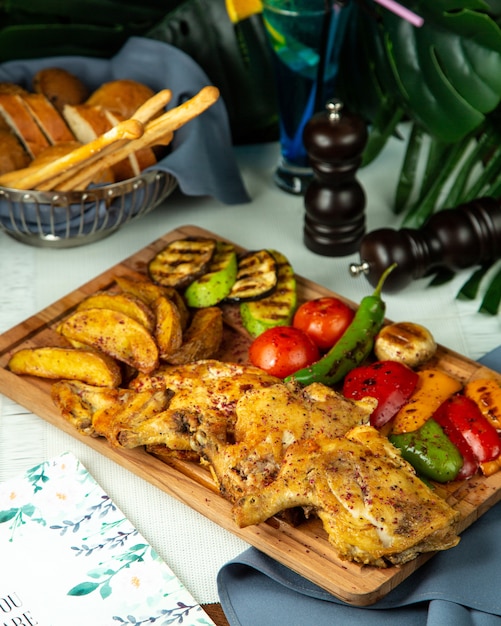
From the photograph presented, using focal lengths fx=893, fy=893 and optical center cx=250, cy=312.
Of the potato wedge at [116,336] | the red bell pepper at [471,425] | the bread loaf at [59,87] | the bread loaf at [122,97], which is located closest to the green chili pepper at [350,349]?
the red bell pepper at [471,425]

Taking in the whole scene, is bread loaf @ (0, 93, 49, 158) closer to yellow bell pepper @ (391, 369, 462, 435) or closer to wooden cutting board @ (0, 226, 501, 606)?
wooden cutting board @ (0, 226, 501, 606)

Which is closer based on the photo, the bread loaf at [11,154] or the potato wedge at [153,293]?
the potato wedge at [153,293]

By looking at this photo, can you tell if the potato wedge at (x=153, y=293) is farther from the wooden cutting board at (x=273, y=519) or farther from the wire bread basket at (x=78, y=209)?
the wire bread basket at (x=78, y=209)

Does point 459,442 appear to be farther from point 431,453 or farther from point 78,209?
point 78,209

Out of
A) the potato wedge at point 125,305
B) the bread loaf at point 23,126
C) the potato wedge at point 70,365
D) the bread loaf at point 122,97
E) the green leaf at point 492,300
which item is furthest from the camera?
the bread loaf at point 122,97

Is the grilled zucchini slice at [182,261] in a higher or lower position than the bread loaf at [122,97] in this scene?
lower

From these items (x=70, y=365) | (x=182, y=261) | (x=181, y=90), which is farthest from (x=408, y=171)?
(x=70, y=365)

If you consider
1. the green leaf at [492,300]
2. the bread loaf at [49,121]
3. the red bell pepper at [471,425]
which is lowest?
the green leaf at [492,300]
